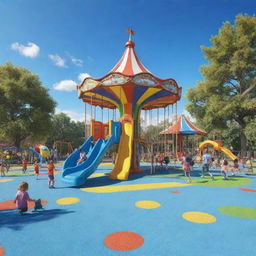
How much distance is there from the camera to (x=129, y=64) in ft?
47.0

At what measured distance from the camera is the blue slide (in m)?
9.34

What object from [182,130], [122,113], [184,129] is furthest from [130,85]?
[184,129]

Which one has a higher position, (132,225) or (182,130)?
(182,130)

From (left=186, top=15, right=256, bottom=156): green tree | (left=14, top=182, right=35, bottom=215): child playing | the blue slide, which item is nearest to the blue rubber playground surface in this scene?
(left=14, top=182, right=35, bottom=215): child playing

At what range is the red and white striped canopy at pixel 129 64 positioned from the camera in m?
13.5

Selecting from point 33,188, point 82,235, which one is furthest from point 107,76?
point 82,235

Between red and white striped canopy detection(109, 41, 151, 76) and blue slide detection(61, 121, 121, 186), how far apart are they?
147 inches

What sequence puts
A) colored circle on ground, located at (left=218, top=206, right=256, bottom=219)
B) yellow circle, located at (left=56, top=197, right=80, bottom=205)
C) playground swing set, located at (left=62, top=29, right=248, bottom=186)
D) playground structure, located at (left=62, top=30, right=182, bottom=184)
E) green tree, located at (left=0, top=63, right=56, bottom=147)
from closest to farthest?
colored circle on ground, located at (left=218, top=206, right=256, bottom=219)
yellow circle, located at (left=56, top=197, right=80, bottom=205)
playground swing set, located at (left=62, top=29, right=248, bottom=186)
playground structure, located at (left=62, top=30, right=182, bottom=184)
green tree, located at (left=0, top=63, right=56, bottom=147)

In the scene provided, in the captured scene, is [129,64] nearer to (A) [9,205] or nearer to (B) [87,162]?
(B) [87,162]

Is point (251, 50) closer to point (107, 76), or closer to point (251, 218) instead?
point (107, 76)

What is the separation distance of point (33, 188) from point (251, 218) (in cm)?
837

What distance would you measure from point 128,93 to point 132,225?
10.5 meters

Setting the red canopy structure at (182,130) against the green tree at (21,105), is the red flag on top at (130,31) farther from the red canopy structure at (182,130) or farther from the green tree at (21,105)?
the green tree at (21,105)

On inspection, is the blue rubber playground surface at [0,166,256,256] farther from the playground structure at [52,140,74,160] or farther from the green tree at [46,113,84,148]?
the green tree at [46,113,84,148]
